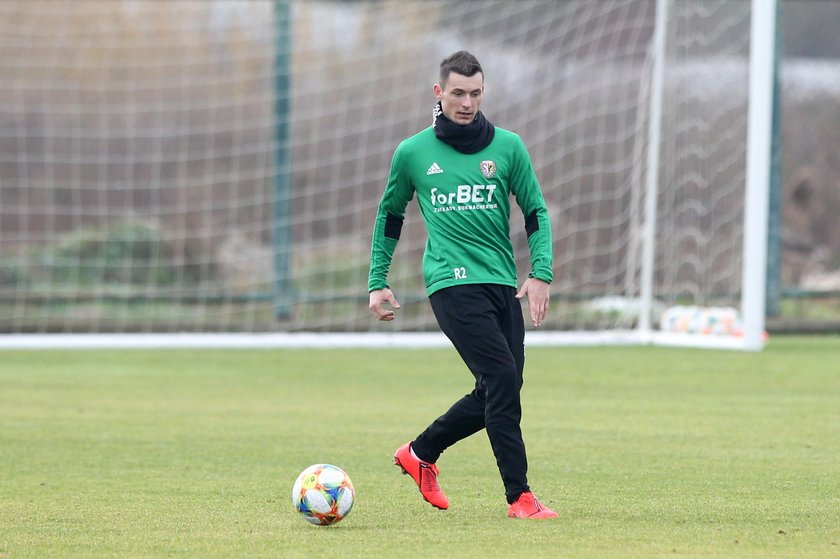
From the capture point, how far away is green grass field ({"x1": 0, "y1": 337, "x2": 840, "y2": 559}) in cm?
532

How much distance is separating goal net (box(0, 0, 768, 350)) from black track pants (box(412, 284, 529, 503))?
37.7ft

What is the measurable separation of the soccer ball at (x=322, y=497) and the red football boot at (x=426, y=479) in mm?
535

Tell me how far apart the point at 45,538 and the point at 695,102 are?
13.1 meters

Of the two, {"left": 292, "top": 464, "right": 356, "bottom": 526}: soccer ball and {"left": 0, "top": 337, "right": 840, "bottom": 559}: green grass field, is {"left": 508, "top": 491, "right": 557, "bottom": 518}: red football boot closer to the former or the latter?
{"left": 0, "top": 337, "right": 840, "bottom": 559}: green grass field

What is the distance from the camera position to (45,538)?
540 cm

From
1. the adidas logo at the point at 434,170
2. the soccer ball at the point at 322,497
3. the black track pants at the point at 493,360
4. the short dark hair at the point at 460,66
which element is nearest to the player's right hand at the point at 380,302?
the black track pants at the point at 493,360

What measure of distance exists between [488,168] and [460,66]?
1.44 feet

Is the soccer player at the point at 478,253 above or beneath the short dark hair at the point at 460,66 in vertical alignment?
beneath

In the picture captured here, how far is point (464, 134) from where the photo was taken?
596cm

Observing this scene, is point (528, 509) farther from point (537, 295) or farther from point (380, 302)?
point (380, 302)

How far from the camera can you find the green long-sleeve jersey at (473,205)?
5.98m

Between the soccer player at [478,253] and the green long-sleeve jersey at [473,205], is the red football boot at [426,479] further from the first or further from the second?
the green long-sleeve jersey at [473,205]

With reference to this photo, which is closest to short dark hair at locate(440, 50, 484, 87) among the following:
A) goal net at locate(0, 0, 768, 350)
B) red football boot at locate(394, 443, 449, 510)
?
red football boot at locate(394, 443, 449, 510)

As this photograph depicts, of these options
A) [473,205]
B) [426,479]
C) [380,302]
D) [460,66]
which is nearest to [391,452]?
[426,479]
